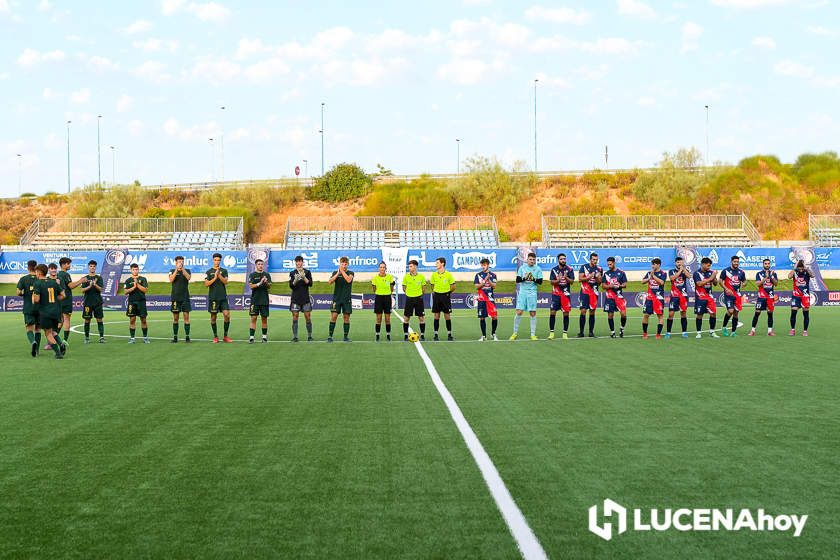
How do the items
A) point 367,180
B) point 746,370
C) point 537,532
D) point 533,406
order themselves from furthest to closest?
point 367,180
point 746,370
point 533,406
point 537,532

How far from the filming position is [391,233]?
53.7 m

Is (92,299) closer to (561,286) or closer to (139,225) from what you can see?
(561,286)

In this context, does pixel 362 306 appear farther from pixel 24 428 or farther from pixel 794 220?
pixel 794 220

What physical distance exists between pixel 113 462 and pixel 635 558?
4.11m

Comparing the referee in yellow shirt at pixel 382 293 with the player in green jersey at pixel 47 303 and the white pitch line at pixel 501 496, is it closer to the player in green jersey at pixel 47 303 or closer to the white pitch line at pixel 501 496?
the player in green jersey at pixel 47 303

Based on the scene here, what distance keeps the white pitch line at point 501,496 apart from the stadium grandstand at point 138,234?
149ft

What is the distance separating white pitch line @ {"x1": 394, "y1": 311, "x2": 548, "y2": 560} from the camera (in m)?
4.30

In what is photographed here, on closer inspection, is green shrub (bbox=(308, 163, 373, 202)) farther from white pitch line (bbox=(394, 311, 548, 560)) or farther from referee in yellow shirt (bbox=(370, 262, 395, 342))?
white pitch line (bbox=(394, 311, 548, 560))

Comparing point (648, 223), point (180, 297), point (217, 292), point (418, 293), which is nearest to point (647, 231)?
point (648, 223)

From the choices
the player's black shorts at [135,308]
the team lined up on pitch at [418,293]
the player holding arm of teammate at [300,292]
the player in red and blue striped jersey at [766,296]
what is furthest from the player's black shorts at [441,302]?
the player in red and blue striped jersey at [766,296]

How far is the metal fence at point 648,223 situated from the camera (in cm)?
5281

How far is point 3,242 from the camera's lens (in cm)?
6856

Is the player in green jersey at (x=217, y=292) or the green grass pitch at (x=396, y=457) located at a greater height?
the player in green jersey at (x=217, y=292)

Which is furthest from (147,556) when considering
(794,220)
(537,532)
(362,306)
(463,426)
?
(794,220)
